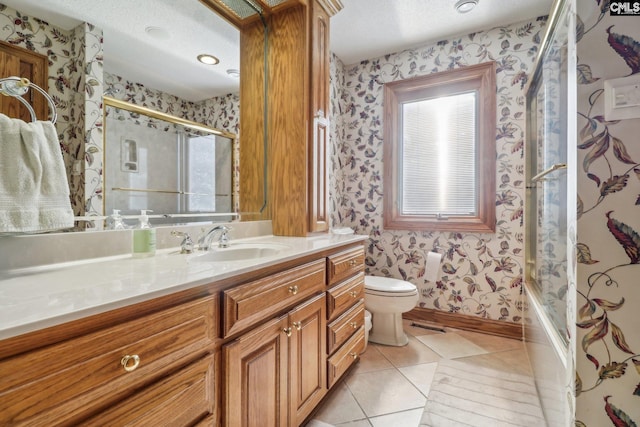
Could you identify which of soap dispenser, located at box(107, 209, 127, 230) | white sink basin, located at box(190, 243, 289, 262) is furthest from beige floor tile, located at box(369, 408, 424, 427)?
soap dispenser, located at box(107, 209, 127, 230)

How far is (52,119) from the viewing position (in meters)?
1.01

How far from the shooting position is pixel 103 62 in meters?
1.17

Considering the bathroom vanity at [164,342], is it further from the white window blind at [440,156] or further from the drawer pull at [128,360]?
the white window blind at [440,156]

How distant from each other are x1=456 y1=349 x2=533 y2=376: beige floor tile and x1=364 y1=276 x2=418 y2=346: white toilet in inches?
17.8

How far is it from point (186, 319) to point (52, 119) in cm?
83

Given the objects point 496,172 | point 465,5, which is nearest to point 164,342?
point 496,172

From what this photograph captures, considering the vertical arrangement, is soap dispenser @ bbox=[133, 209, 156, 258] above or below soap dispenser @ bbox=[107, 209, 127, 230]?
below

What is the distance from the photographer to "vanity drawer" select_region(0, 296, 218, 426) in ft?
1.62

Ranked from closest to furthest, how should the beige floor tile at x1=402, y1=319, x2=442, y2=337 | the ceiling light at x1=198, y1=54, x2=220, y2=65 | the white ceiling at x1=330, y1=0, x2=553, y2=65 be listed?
the ceiling light at x1=198, y1=54, x2=220, y2=65 < the white ceiling at x1=330, y1=0, x2=553, y2=65 < the beige floor tile at x1=402, y1=319, x2=442, y2=337

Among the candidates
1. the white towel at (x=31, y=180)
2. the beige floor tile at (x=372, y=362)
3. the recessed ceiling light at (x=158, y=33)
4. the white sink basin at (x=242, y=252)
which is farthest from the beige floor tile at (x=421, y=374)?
the recessed ceiling light at (x=158, y=33)

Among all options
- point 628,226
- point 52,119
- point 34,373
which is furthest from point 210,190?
point 628,226

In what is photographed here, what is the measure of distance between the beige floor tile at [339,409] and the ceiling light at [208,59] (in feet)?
6.16

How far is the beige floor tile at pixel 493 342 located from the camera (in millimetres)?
2225

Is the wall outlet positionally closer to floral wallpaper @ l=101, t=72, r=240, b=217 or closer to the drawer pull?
the drawer pull
